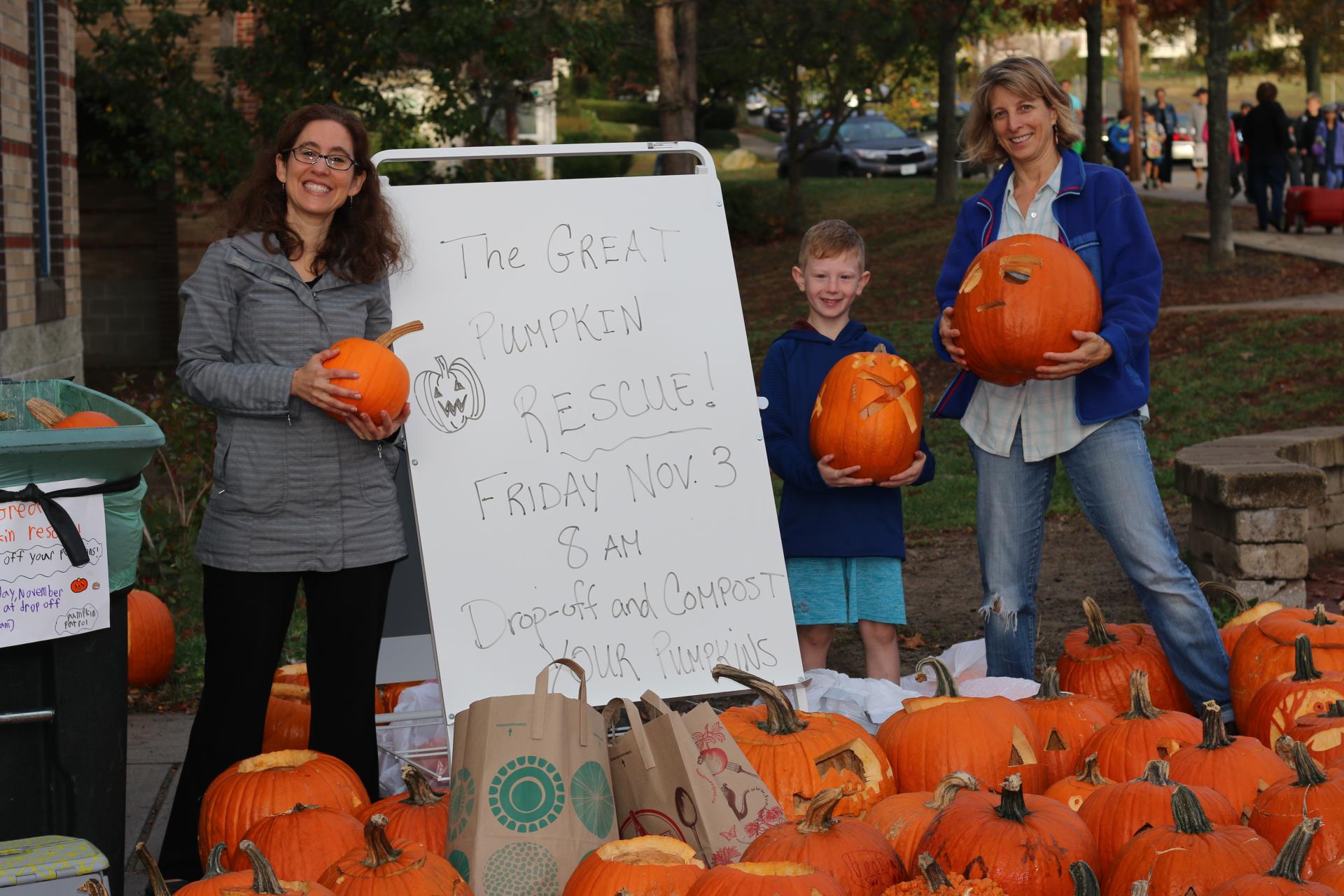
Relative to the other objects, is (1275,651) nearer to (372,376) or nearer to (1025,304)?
(1025,304)

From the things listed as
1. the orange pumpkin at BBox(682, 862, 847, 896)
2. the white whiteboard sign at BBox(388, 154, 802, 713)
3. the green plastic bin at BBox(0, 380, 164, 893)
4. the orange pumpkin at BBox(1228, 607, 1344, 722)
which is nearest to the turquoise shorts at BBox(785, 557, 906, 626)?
the white whiteboard sign at BBox(388, 154, 802, 713)

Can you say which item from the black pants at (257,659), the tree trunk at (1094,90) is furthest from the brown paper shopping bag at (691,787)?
the tree trunk at (1094,90)

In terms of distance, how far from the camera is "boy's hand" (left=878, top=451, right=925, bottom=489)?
14.1ft

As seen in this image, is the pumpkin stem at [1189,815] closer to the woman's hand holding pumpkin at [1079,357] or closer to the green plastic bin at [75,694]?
the woman's hand holding pumpkin at [1079,357]

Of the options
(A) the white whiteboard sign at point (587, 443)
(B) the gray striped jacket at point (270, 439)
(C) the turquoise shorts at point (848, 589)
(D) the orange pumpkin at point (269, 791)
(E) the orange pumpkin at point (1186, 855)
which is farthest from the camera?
(C) the turquoise shorts at point (848, 589)

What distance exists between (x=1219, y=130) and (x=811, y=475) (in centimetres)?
1244

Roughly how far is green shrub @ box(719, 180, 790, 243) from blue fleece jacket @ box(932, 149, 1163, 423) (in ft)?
63.7

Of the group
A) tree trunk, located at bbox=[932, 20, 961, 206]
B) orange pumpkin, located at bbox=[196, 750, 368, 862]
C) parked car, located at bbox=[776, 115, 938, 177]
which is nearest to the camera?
orange pumpkin, located at bbox=[196, 750, 368, 862]

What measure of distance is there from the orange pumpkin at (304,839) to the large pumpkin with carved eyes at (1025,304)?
2.12m

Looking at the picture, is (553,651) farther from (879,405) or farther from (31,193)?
(31,193)

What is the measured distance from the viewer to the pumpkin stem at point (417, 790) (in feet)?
10.8

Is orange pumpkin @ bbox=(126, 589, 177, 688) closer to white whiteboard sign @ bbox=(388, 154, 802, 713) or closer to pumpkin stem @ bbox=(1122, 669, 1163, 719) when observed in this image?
white whiteboard sign @ bbox=(388, 154, 802, 713)

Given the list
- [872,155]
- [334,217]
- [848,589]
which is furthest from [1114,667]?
[872,155]

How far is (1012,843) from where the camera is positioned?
9.01 ft
